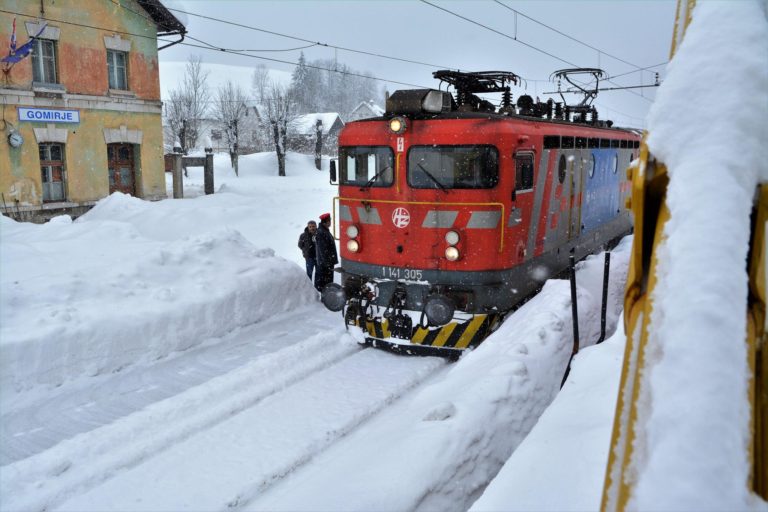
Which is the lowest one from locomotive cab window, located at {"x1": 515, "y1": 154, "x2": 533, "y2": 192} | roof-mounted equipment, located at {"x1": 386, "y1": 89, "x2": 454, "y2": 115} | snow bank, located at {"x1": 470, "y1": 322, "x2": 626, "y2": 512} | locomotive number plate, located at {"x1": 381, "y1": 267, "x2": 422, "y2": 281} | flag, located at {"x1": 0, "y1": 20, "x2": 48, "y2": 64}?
snow bank, located at {"x1": 470, "y1": 322, "x2": 626, "y2": 512}

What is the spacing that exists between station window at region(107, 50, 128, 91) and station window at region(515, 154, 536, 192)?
16594mm

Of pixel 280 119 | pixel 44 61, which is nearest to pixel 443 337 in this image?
pixel 44 61

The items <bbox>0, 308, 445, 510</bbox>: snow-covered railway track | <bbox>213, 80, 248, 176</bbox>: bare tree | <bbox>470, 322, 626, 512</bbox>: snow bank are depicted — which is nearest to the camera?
<bbox>470, 322, 626, 512</bbox>: snow bank

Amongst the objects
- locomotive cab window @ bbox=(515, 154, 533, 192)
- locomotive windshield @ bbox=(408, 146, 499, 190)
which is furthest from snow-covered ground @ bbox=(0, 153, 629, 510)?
locomotive windshield @ bbox=(408, 146, 499, 190)

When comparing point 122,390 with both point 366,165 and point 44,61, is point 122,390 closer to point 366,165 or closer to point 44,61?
point 366,165

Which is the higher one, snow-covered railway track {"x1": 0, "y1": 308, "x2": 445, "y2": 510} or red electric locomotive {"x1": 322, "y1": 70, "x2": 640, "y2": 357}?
red electric locomotive {"x1": 322, "y1": 70, "x2": 640, "y2": 357}

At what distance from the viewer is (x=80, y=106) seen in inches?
750

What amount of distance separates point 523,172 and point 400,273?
2.11 metres

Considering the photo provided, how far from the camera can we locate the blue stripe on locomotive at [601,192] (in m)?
11.3

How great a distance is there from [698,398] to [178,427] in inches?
222

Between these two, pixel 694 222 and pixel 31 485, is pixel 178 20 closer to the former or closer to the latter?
pixel 31 485

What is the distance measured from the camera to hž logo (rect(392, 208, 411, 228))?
27.4 ft

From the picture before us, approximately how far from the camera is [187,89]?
166 feet

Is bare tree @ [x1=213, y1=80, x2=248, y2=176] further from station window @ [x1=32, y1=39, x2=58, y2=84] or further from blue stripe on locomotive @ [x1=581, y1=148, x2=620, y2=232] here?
blue stripe on locomotive @ [x1=581, y1=148, x2=620, y2=232]
